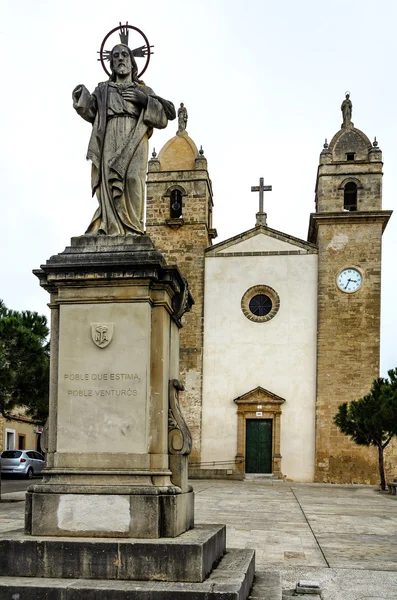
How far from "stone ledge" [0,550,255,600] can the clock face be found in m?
24.8

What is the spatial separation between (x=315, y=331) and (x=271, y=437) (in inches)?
177

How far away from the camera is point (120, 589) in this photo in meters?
4.30

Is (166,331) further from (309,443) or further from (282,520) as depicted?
(309,443)

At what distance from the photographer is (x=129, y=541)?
4652mm

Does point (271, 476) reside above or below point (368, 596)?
below

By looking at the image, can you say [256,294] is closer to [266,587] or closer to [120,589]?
[266,587]

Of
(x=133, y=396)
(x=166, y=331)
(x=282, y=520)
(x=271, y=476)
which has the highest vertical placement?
(x=166, y=331)

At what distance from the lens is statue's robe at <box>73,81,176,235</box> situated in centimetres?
566

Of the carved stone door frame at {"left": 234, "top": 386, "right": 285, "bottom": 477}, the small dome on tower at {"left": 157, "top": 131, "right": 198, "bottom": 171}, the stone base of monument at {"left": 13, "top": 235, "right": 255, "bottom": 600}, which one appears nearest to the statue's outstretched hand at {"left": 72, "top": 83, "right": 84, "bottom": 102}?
the stone base of monument at {"left": 13, "top": 235, "right": 255, "bottom": 600}

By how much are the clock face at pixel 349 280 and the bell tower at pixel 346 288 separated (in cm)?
4

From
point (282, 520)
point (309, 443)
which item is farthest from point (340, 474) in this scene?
point (282, 520)

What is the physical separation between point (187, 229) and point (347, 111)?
8.56m

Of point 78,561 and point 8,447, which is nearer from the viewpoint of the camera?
point 78,561

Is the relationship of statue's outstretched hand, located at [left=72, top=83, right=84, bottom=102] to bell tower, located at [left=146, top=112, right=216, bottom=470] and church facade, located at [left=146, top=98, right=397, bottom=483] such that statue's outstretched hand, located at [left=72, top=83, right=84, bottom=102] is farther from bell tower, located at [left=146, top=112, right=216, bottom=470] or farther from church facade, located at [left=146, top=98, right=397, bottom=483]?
bell tower, located at [left=146, top=112, right=216, bottom=470]
